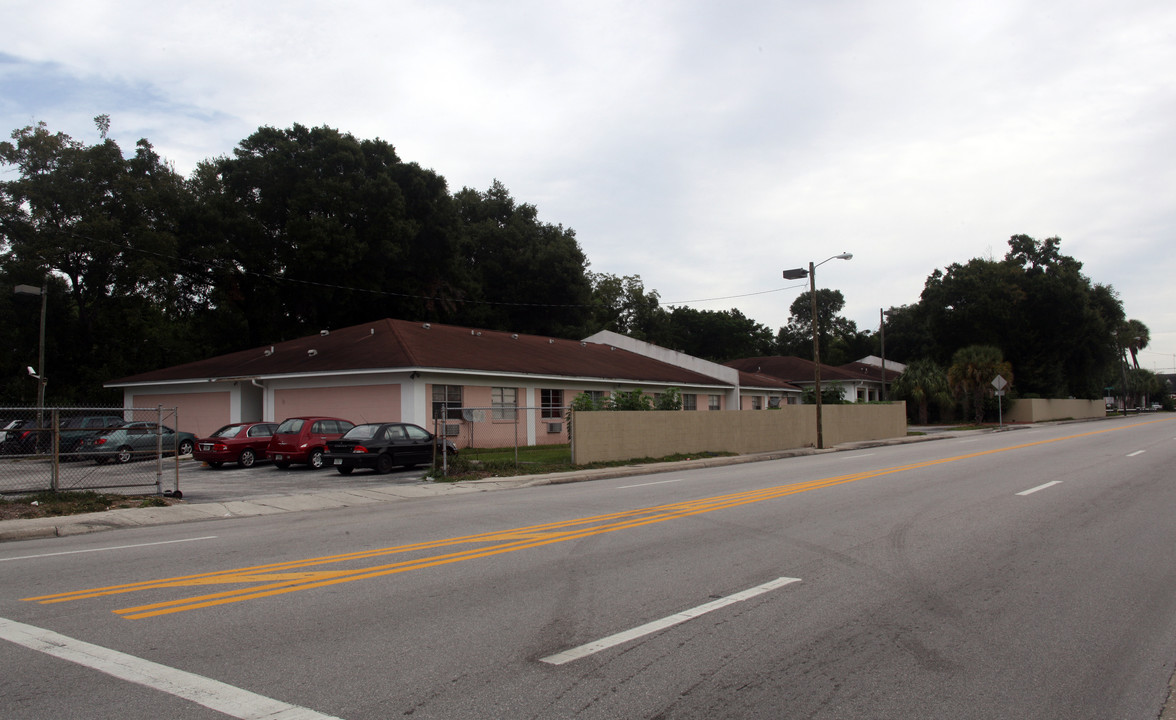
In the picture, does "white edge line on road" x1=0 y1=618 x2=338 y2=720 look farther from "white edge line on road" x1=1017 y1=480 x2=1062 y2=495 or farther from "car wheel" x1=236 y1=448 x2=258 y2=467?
"car wheel" x1=236 y1=448 x2=258 y2=467

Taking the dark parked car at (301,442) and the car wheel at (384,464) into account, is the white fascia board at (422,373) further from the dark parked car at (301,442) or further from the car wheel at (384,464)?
the car wheel at (384,464)

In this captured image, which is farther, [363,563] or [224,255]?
[224,255]

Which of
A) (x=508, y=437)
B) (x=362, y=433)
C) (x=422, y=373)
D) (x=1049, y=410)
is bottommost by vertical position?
(x=508, y=437)

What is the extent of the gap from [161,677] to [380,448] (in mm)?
16797

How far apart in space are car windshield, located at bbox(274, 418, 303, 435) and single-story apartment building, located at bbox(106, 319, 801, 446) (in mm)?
3819

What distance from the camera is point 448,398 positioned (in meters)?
28.9

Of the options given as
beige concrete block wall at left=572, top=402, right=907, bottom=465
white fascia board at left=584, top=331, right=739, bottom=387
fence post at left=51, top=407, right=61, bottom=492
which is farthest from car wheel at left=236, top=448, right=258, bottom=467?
white fascia board at left=584, top=331, right=739, bottom=387

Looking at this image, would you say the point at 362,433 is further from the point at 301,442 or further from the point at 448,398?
the point at 448,398

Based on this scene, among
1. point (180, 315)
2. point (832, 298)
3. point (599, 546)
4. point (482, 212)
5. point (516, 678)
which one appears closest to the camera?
point (516, 678)

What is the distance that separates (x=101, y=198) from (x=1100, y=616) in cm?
5015

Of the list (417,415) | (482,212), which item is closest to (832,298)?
(482,212)

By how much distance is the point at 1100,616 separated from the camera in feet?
21.2

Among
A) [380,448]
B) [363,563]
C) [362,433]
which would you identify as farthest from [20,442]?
[363,563]

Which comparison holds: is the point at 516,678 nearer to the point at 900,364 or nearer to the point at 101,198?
the point at 101,198
